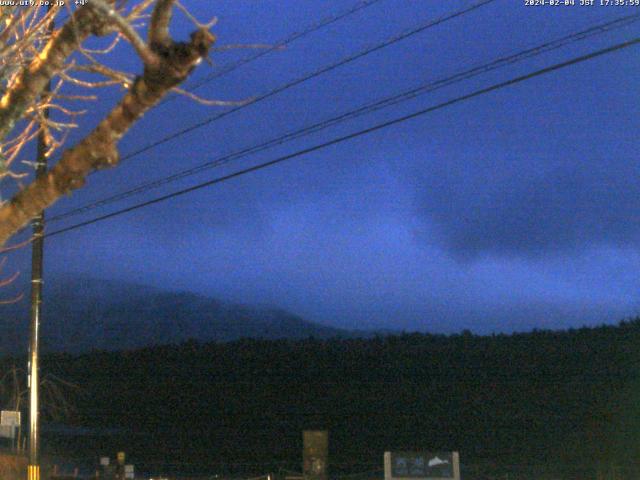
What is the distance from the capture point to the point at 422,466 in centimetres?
1906

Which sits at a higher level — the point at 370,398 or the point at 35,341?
the point at 35,341

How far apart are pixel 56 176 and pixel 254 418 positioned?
2101 inches

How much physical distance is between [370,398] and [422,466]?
40013 millimetres

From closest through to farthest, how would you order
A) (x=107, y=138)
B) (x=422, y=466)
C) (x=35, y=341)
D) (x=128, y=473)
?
(x=107, y=138), (x=35, y=341), (x=422, y=466), (x=128, y=473)

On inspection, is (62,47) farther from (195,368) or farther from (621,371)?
(195,368)

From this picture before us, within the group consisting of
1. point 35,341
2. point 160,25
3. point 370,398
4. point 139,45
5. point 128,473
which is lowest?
point 128,473

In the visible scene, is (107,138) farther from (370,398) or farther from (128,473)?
(370,398)

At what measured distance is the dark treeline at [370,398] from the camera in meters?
46.9

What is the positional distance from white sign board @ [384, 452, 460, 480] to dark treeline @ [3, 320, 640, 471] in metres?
Answer: 21.3

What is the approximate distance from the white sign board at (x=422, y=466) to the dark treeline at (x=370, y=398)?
2126 centimetres

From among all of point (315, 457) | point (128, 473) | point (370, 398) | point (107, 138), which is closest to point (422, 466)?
point (315, 457)

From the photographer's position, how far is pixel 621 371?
54469 mm

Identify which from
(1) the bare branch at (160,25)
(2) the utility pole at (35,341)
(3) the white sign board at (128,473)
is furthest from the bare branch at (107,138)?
(3) the white sign board at (128,473)

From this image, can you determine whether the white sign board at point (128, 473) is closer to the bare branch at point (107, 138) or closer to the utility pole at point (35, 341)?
the utility pole at point (35, 341)
